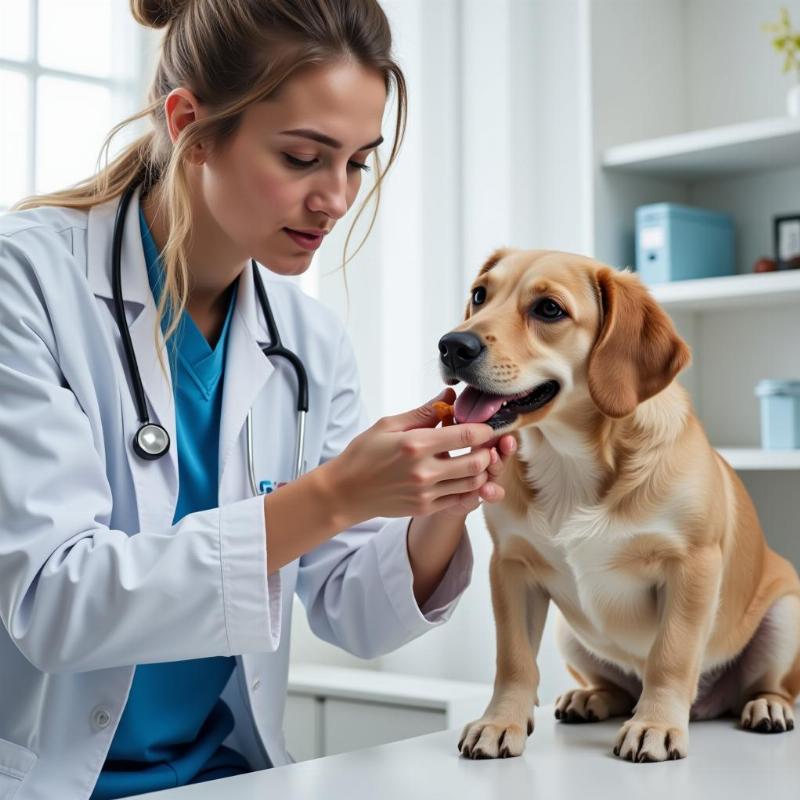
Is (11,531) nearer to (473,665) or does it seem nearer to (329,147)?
(329,147)

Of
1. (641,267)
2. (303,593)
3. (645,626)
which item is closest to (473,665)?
(641,267)

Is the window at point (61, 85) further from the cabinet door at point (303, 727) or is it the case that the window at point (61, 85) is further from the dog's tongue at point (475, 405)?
the dog's tongue at point (475, 405)

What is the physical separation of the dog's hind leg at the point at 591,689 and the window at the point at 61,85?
75.4 inches

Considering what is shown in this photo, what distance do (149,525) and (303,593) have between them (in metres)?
0.31

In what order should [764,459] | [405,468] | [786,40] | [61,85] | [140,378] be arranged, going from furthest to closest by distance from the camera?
1. [61,85]
2. [786,40]
3. [764,459]
4. [140,378]
5. [405,468]

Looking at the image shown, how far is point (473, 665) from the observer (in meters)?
2.86

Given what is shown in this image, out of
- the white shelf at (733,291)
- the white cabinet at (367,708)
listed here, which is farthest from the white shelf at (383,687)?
the white shelf at (733,291)

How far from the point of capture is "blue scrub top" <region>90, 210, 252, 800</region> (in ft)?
4.17

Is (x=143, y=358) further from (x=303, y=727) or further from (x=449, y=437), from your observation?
(x=303, y=727)

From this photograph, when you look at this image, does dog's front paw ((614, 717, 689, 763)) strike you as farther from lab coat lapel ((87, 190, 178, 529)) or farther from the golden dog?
lab coat lapel ((87, 190, 178, 529))

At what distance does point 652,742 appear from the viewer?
1146mm

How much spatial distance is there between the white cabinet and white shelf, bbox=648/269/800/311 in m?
0.98

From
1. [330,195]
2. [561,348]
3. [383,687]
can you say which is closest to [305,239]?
[330,195]

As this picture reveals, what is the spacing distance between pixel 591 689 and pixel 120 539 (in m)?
0.65
